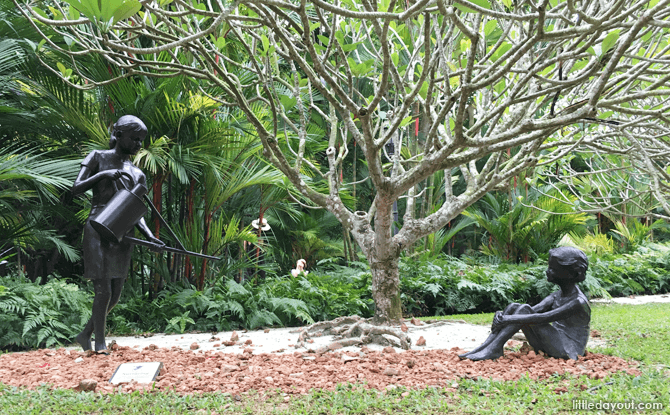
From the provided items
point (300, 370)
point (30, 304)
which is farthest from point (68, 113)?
point (300, 370)

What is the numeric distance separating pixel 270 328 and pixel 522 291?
3.75 meters

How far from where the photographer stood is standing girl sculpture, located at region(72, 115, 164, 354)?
3.78 metres

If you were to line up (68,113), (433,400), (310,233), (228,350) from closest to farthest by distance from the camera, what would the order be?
(433,400)
(228,350)
(68,113)
(310,233)

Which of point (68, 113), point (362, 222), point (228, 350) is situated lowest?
point (228, 350)

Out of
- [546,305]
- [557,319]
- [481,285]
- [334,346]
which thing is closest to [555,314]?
[557,319]

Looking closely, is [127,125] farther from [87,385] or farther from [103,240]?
[87,385]

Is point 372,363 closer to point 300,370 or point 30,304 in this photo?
point 300,370

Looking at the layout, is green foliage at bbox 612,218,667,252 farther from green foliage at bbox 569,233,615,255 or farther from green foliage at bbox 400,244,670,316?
green foliage at bbox 400,244,670,316

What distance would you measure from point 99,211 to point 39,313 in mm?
1477

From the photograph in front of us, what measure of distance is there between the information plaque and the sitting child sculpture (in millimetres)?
2129

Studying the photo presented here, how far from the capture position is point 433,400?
268 centimetres

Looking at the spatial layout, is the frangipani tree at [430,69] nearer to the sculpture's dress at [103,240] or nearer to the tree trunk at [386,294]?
the tree trunk at [386,294]

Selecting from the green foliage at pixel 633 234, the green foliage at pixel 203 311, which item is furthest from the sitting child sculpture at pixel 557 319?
the green foliage at pixel 633 234

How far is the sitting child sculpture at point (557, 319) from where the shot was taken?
132 inches
